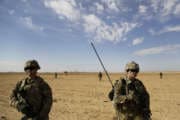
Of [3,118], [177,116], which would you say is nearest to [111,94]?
[3,118]

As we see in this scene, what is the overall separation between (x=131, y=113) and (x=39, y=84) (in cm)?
168

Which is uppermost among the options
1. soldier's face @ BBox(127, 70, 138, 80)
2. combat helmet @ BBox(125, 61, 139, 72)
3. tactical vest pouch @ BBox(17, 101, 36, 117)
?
combat helmet @ BBox(125, 61, 139, 72)

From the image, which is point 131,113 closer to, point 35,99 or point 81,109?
point 35,99

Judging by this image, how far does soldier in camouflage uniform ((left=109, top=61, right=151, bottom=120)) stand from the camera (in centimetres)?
509

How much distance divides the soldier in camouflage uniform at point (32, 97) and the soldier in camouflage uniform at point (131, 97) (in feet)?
4.01

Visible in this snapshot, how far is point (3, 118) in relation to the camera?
37.8 ft

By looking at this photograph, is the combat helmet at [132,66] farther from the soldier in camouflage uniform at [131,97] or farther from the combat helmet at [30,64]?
the combat helmet at [30,64]

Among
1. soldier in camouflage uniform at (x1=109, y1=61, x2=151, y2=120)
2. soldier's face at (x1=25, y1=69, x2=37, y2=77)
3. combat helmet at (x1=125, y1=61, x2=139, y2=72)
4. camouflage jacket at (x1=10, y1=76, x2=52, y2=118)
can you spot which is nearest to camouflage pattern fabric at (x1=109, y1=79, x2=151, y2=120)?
A: soldier in camouflage uniform at (x1=109, y1=61, x2=151, y2=120)

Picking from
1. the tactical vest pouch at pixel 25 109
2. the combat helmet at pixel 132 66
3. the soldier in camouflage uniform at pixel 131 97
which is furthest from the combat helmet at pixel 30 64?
the combat helmet at pixel 132 66

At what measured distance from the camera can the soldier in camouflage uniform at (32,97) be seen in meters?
5.20

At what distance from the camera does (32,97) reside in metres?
5.26

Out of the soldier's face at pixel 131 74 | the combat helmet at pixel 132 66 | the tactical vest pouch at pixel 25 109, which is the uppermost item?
the combat helmet at pixel 132 66

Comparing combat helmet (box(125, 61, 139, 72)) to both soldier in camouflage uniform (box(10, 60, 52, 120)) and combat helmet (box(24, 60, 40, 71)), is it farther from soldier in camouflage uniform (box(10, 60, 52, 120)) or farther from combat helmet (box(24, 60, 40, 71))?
combat helmet (box(24, 60, 40, 71))

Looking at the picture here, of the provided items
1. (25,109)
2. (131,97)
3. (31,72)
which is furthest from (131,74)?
(25,109)
